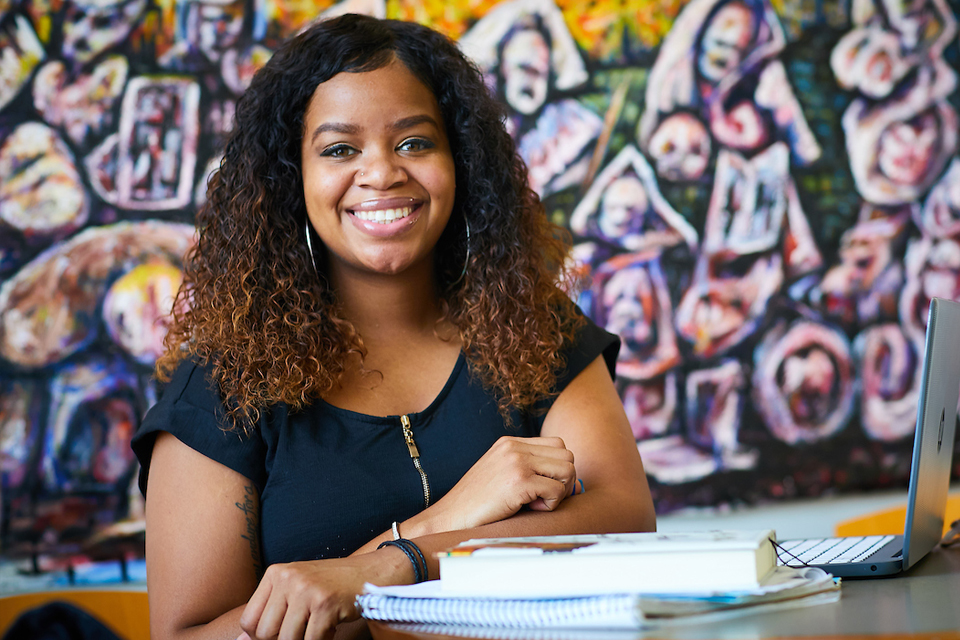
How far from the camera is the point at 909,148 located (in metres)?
2.32

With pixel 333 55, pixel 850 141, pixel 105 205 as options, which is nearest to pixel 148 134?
pixel 105 205

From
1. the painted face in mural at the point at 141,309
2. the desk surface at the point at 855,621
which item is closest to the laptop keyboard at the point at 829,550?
the desk surface at the point at 855,621

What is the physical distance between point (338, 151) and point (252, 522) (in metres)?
0.62

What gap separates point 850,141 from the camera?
2.29m

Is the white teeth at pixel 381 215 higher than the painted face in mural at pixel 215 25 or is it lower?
lower

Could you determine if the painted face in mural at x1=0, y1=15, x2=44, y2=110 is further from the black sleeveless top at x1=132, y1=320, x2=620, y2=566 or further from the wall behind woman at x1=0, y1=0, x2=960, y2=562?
the black sleeveless top at x1=132, y1=320, x2=620, y2=566

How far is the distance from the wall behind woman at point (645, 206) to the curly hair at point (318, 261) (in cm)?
46

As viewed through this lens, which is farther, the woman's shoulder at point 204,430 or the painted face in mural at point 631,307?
the painted face in mural at point 631,307

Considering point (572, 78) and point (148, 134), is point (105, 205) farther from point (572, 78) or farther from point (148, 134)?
point (572, 78)

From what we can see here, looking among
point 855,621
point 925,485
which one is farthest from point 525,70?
point 855,621

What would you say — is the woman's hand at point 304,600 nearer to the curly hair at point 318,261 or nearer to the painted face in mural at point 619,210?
the curly hair at point 318,261

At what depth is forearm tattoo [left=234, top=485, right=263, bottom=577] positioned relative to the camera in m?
1.22

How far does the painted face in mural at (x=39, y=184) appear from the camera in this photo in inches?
77.7

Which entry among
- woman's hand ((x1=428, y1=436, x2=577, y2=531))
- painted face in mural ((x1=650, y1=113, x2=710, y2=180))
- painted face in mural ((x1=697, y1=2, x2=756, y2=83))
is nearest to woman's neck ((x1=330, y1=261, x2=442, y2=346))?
woman's hand ((x1=428, y1=436, x2=577, y2=531))
